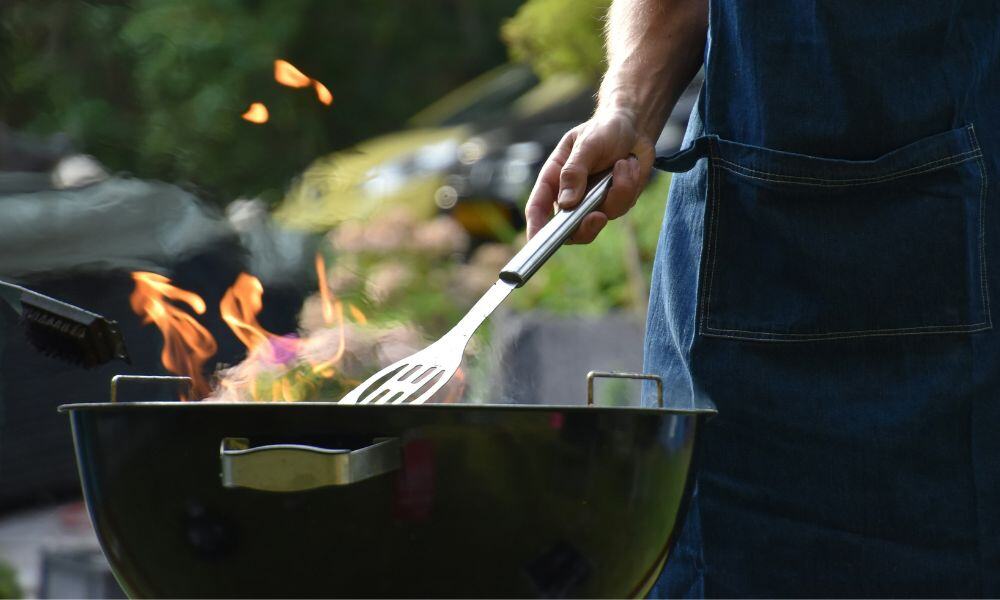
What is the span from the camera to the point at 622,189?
3.84 feet

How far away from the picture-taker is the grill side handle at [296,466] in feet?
2.63

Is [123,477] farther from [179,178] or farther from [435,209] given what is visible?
[435,209]

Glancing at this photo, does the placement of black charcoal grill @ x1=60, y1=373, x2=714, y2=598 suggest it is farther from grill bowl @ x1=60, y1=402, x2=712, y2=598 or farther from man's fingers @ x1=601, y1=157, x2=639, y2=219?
man's fingers @ x1=601, y1=157, x2=639, y2=219

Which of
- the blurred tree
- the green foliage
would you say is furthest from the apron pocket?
the green foliage

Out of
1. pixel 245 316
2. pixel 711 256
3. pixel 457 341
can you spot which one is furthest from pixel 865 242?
pixel 245 316

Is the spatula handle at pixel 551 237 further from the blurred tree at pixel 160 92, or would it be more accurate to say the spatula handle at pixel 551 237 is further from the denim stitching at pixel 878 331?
the blurred tree at pixel 160 92

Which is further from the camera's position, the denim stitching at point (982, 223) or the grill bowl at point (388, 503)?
the denim stitching at point (982, 223)

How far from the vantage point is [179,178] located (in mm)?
3102

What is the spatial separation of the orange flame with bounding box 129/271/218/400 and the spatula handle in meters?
0.55

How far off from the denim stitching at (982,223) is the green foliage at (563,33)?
9.96 feet

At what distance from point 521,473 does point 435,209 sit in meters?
6.60

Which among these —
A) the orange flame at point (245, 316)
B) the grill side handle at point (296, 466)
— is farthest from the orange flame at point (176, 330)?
the grill side handle at point (296, 466)

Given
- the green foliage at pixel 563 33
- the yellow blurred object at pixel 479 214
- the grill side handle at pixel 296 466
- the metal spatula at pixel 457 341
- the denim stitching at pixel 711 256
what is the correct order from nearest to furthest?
the grill side handle at pixel 296 466 → the metal spatula at pixel 457 341 → the denim stitching at pixel 711 256 → the green foliage at pixel 563 33 → the yellow blurred object at pixel 479 214

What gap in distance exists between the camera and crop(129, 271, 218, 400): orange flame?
141 cm
